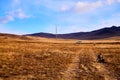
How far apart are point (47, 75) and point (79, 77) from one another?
6.66 feet

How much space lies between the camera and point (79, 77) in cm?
1739

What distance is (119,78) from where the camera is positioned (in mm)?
16891

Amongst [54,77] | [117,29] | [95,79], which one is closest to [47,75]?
[54,77]

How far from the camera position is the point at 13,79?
16.7 m

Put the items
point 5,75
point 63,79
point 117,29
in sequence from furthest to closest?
point 117,29 → point 5,75 → point 63,79

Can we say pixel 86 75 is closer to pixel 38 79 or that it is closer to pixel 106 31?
pixel 38 79

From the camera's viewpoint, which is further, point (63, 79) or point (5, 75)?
point (5, 75)

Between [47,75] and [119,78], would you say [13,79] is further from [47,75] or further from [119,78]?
[119,78]

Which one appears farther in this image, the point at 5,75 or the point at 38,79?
the point at 5,75

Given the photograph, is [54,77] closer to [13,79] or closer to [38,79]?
[38,79]

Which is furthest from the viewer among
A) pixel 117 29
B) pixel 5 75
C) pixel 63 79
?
pixel 117 29

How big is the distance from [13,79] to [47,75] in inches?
92.5

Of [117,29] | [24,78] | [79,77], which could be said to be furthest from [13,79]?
[117,29]

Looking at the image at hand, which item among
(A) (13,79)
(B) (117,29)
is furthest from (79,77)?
(B) (117,29)
